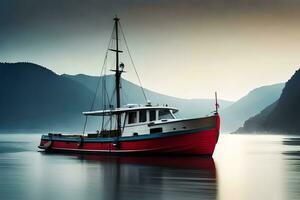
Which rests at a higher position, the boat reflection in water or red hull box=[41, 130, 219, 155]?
red hull box=[41, 130, 219, 155]

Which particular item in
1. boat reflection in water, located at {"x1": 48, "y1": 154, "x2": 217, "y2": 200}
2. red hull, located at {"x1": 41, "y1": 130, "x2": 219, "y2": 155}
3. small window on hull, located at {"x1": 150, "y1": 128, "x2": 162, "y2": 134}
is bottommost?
boat reflection in water, located at {"x1": 48, "y1": 154, "x2": 217, "y2": 200}

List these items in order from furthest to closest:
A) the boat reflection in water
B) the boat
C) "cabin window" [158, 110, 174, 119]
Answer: "cabin window" [158, 110, 174, 119] < the boat < the boat reflection in water

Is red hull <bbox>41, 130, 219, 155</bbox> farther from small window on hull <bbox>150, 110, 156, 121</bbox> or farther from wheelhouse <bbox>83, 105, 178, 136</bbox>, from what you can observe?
small window on hull <bbox>150, 110, 156, 121</bbox>

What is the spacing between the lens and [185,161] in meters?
33.2

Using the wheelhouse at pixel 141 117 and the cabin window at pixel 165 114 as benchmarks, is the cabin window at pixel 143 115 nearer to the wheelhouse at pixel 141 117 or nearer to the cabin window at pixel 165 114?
the wheelhouse at pixel 141 117

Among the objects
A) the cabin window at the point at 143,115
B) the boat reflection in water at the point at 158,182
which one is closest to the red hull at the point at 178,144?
the cabin window at the point at 143,115

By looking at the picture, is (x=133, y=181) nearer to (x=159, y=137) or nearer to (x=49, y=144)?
(x=159, y=137)

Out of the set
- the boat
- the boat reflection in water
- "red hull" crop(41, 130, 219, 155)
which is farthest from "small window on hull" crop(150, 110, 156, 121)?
the boat reflection in water

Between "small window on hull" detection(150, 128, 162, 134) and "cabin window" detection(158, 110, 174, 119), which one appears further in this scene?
"cabin window" detection(158, 110, 174, 119)

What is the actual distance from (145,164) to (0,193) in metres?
14.4

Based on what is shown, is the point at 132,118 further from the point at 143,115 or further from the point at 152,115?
the point at 152,115

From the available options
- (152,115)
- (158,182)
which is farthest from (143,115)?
(158,182)

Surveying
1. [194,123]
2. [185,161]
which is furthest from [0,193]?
[194,123]

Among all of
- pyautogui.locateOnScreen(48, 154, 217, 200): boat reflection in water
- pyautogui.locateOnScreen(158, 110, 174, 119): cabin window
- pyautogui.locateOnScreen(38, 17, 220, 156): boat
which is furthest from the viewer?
pyautogui.locateOnScreen(158, 110, 174, 119): cabin window
